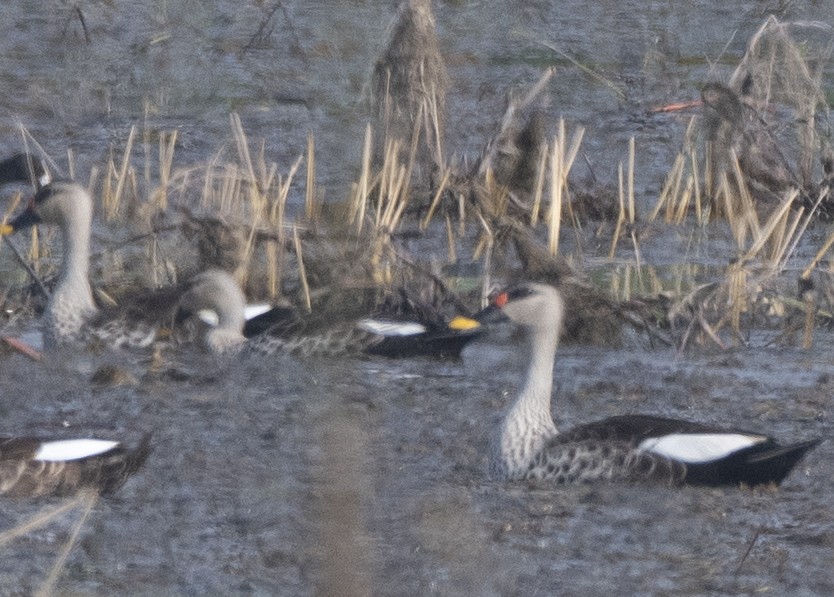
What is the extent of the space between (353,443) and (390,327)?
6.24 m

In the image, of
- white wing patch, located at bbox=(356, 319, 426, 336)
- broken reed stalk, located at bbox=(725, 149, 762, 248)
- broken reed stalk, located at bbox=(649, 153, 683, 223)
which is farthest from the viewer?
broken reed stalk, located at bbox=(649, 153, 683, 223)

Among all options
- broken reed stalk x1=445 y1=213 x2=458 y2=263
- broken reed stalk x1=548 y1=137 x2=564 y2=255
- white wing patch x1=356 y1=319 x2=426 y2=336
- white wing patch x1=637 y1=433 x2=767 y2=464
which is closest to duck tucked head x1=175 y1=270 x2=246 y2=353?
white wing patch x1=356 y1=319 x2=426 y2=336

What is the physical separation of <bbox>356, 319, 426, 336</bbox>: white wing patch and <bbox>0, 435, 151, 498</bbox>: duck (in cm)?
230

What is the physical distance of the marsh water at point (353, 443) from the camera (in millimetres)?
3324

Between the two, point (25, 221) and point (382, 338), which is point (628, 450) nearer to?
point (382, 338)

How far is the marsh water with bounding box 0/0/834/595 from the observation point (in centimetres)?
332

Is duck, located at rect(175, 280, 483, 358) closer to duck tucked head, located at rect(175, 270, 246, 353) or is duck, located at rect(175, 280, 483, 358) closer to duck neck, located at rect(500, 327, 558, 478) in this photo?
duck tucked head, located at rect(175, 270, 246, 353)

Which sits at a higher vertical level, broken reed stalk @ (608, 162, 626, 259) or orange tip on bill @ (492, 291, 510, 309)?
orange tip on bill @ (492, 291, 510, 309)

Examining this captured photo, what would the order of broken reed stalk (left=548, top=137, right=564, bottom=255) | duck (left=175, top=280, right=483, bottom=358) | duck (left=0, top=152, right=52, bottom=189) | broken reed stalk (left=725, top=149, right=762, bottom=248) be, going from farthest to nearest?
duck (left=0, top=152, right=52, bottom=189)
broken reed stalk (left=548, top=137, right=564, bottom=255)
broken reed stalk (left=725, top=149, right=762, bottom=248)
duck (left=175, top=280, right=483, bottom=358)

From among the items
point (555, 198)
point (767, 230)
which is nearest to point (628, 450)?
point (767, 230)

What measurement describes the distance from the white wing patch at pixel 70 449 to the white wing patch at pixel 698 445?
1.73 m

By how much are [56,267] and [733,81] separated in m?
3.79

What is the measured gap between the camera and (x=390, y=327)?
8.15m

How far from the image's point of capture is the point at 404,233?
9703mm
